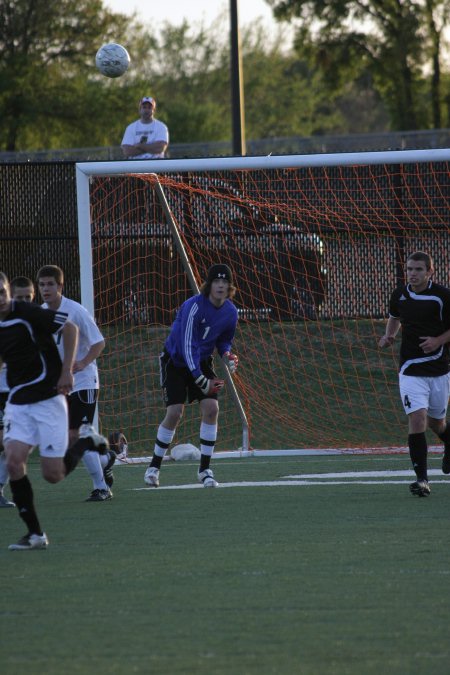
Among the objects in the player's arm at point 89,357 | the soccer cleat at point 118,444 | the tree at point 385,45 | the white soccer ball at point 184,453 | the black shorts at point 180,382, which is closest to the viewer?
the player's arm at point 89,357

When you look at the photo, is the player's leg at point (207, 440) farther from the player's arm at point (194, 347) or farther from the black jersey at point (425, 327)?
the black jersey at point (425, 327)

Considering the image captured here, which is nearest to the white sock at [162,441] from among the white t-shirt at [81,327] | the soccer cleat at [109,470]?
the soccer cleat at [109,470]

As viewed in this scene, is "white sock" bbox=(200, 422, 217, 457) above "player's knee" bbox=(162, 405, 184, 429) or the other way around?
the other way around

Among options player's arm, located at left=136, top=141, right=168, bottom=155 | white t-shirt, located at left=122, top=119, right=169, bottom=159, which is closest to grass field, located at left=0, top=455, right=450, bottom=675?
player's arm, located at left=136, top=141, right=168, bottom=155

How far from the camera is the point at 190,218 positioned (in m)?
15.6

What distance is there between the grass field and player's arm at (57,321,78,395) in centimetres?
92

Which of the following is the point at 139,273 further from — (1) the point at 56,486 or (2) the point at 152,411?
(1) the point at 56,486

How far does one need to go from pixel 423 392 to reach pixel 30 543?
3413 millimetres

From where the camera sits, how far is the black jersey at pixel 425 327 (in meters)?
9.77

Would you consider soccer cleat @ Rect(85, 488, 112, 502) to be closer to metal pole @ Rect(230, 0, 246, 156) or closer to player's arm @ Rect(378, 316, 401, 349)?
player's arm @ Rect(378, 316, 401, 349)

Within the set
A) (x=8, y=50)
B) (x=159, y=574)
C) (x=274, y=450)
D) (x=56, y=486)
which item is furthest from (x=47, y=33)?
(x=159, y=574)

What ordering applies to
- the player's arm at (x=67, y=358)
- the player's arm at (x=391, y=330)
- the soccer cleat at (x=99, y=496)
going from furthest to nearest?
1. the player's arm at (x=391, y=330)
2. the soccer cleat at (x=99, y=496)
3. the player's arm at (x=67, y=358)

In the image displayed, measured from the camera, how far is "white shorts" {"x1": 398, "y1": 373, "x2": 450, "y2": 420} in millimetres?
9719

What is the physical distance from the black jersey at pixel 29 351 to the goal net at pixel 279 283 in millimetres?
7113
